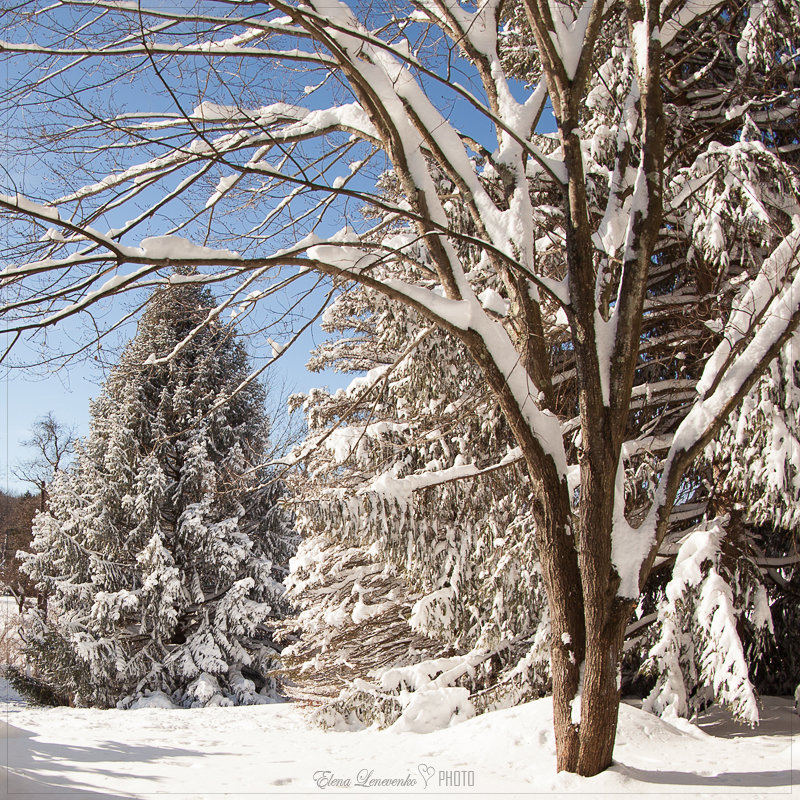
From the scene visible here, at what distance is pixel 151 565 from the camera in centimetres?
1347

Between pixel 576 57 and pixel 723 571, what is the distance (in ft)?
13.2

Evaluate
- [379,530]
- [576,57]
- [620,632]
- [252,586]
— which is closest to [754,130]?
[576,57]

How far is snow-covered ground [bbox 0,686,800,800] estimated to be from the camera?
3.48 m

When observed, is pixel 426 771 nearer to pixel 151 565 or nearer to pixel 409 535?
pixel 409 535

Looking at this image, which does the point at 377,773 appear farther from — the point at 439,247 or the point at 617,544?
the point at 439,247

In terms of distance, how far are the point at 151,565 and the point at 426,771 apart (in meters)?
11.2

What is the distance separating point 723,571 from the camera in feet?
15.9

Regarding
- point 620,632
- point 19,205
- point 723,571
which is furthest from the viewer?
point 723,571

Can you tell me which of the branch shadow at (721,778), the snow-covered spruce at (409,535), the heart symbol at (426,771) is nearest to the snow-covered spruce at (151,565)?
the snow-covered spruce at (409,535)

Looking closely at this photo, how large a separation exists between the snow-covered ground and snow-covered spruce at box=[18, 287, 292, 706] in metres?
8.14

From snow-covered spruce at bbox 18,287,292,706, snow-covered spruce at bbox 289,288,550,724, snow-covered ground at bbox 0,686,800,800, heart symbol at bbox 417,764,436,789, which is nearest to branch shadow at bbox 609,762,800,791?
Answer: snow-covered ground at bbox 0,686,800,800

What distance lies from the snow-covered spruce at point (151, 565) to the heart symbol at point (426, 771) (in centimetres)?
958

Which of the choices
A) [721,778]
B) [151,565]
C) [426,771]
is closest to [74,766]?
[426,771]

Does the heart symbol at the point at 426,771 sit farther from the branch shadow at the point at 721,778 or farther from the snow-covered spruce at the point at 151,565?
the snow-covered spruce at the point at 151,565
